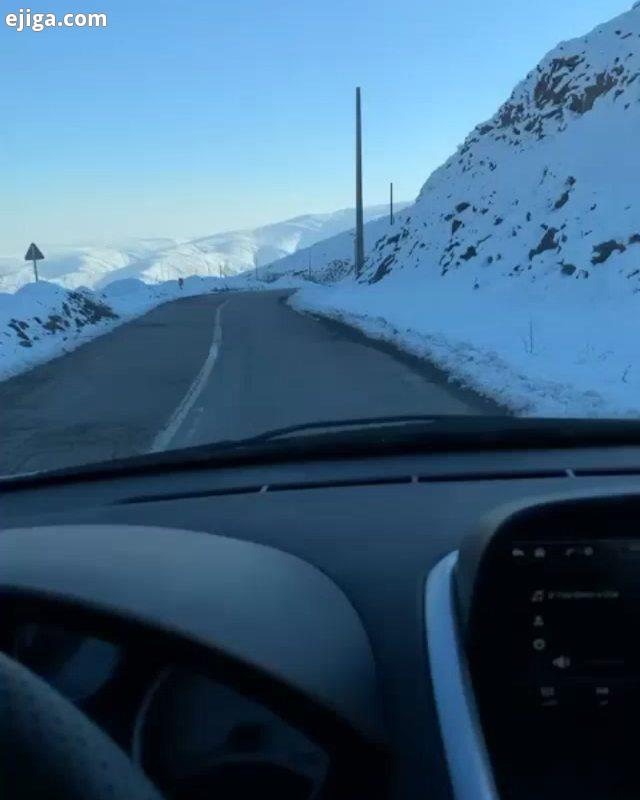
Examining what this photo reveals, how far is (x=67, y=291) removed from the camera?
4059 cm

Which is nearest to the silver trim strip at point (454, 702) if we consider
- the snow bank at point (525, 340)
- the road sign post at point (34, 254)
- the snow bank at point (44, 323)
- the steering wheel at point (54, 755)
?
the steering wheel at point (54, 755)

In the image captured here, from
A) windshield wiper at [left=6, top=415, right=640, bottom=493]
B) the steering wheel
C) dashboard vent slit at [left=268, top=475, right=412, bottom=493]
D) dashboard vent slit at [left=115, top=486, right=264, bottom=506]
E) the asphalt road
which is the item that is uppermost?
the steering wheel

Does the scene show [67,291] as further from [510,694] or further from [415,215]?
[510,694]

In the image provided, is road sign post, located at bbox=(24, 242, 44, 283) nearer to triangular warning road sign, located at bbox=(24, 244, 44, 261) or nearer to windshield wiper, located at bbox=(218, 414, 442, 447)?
triangular warning road sign, located at bbox=(24, 244, 44, 261)

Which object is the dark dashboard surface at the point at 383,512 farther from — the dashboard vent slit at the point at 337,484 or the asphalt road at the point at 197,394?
the asphalt road at the point at 197,394

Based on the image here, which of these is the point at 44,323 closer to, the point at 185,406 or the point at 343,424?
the point at 185,406

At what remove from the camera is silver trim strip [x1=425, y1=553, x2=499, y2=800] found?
1.89 meters

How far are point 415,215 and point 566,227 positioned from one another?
19368 mm

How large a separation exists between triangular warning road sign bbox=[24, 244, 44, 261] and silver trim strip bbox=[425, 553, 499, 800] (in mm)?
34625

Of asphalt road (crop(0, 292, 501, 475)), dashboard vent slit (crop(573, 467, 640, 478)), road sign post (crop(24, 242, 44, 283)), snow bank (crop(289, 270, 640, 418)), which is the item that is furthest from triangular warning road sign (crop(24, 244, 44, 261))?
dashboard vent slit (crop(573, 467, 640, 478))

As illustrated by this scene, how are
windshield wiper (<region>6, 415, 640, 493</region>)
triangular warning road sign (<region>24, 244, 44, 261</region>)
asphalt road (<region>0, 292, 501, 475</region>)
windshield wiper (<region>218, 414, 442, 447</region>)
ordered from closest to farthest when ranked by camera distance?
windshield wiper (<region>6, 415, 640, 493</region>) < windshield wiper (<region>218, 414, 442, 447</region>) < asphalt road (<region>0, 292, 501, 475</region>) < triangular warning road sign (<region>24, 244, 44, 261</region>)

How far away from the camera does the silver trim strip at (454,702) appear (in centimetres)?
189

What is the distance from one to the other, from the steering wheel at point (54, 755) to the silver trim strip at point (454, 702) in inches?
29.0

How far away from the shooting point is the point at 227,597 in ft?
7.56
